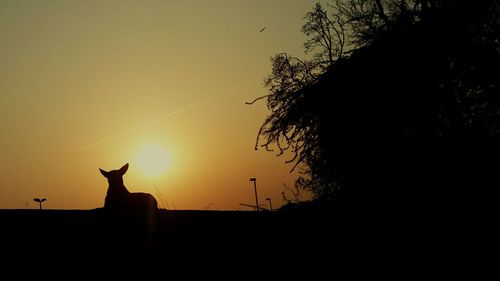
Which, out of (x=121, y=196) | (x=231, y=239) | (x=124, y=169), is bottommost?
(x=231, y=239)

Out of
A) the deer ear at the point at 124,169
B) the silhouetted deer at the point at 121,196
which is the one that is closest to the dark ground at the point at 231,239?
the silhouetted deer at the point at 121,196

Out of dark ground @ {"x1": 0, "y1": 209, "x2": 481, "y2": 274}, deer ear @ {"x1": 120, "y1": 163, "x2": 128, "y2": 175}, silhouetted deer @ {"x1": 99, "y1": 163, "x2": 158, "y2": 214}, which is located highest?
deer ear @ {"x1": 120, "y1": 163, "x2": 128, "y2": 175}

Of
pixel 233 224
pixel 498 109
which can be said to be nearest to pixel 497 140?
pixel 498 109

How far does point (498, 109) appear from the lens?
6965 mm

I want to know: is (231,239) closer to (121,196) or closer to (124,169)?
(121,196)

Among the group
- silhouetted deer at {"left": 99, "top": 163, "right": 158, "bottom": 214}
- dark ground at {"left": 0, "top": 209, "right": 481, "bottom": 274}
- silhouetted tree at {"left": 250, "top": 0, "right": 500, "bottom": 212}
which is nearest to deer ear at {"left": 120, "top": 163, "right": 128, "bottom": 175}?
silhouetted deer at {"left": 99, "top": 163, "right": 158, "bottom": 214}

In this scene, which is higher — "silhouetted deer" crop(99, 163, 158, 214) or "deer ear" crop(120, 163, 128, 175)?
"deer ear" crop(120, 163, 128, 175)

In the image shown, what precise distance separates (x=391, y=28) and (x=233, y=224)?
256 inches

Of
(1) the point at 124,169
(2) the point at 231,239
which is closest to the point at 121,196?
(1) the point at 124,169

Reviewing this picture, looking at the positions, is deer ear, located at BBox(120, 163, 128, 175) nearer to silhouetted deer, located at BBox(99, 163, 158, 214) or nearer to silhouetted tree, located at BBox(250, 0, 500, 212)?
silhouetted deer, located at BBox(99, 163, 158, 214)

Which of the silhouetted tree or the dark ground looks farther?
the silhouetted tree

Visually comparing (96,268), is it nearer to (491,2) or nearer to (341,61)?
(341,61)

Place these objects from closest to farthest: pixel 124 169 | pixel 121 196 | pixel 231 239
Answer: pixel 231 239, pixel 121 196, pixel 124 169

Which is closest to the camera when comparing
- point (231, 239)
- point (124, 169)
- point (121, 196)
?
point (231, 239)
